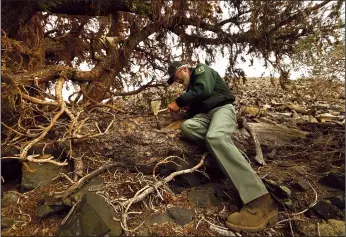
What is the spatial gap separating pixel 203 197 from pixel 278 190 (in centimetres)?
98

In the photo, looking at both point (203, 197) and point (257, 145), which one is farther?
point (257, 145)

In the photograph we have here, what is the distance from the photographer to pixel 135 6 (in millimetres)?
4977

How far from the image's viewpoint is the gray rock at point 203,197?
3477 mm

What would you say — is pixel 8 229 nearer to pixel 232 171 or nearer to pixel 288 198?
pixel 232 171

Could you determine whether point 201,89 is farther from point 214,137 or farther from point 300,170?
point 300,170

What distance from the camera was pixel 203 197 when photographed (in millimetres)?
3561

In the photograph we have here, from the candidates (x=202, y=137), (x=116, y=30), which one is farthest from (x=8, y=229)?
(x=116, y=30)

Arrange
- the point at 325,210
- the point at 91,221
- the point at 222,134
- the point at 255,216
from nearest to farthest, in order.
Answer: the point at 91,221 → the point at 255,216 → the point at 325,210 → the point at 222,134

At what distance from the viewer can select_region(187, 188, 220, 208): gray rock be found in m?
3.48

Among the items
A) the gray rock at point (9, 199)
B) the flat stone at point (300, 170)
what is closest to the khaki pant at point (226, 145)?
the flat stone at point (300, 170)

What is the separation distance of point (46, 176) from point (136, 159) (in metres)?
1.25

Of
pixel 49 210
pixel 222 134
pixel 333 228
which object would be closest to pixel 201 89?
pixel 222 134

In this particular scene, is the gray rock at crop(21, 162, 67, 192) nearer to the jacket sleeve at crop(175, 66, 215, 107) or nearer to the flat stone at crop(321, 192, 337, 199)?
the jacket sleeve at crop(175, 66, 215, 107)

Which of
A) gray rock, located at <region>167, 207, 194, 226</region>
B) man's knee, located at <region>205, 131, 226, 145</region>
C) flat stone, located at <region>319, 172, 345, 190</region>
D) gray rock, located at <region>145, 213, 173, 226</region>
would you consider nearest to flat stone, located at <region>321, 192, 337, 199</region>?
flat stone, located at <region>319, 172, 345, 190</region>
